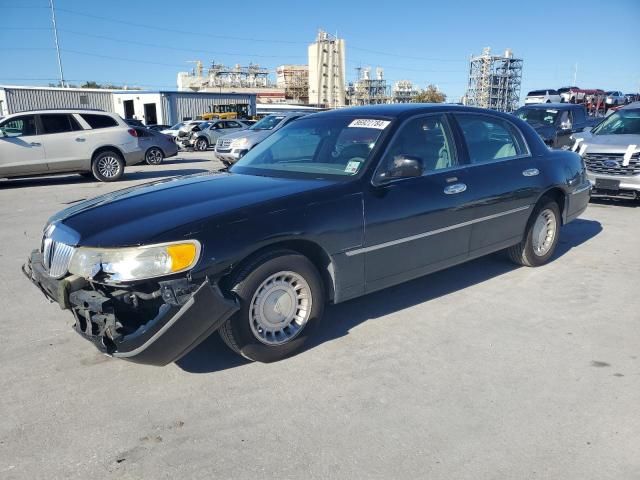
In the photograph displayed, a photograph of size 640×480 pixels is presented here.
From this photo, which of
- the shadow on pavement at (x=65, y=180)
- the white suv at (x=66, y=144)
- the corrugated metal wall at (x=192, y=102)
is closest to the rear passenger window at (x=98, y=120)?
the white suv at (x=66, y=144)

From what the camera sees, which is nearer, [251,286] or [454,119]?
→ [251,286]

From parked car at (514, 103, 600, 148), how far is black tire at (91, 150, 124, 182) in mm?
10987

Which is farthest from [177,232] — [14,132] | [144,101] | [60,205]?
[144,101]

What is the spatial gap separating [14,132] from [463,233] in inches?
448

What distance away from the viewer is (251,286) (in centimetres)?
323

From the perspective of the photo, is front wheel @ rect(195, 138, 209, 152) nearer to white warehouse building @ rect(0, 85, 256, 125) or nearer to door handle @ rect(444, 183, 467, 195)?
white warehouse building @ rect(0, 85, 256, 125)

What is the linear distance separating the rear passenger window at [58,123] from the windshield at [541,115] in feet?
39.1

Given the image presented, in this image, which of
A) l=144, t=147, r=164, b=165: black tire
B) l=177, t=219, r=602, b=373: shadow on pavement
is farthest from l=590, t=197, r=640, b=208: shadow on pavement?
l=144, t=147, r=164, b=165: black tire

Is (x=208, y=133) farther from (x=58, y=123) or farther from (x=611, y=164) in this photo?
(x=611, y=164)

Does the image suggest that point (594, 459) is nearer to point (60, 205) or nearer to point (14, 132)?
point (60, 205)

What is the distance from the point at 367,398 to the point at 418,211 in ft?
5.29

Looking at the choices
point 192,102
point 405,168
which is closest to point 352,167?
point 405,168

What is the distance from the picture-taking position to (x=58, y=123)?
12.4 m

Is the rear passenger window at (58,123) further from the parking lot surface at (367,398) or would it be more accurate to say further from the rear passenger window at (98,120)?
the parking lot surface at (367,398)
